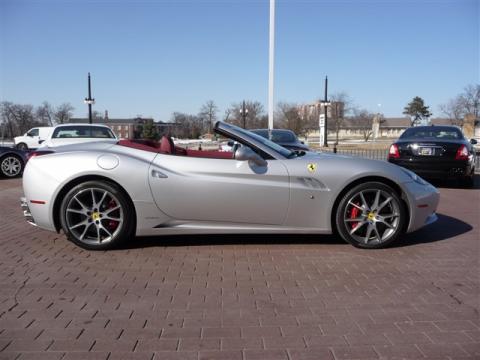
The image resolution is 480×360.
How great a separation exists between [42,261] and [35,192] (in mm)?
756

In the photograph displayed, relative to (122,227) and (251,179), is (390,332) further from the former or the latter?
(122,227)

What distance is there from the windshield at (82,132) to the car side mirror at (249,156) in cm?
950

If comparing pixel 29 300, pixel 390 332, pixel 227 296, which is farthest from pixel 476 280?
pixel 29 300

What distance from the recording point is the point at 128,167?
14.2 ft

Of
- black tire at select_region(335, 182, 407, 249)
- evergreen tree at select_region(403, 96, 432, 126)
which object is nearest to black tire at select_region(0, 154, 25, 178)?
black tire at select_region(335, 182, 407, 249)

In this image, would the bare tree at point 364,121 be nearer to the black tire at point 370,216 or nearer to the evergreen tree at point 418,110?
the evergreen tree at point 418,110

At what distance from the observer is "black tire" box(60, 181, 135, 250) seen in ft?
14.2

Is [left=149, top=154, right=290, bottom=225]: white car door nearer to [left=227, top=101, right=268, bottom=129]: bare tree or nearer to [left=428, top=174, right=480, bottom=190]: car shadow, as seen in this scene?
[left=428, top=174, right=480, bottom=190]: car shadow

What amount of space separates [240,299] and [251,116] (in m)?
55.7

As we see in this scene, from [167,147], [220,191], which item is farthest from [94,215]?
[220,191]

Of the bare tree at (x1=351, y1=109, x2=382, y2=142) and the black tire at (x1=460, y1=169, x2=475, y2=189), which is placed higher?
the bare tree at (x1=351, y1=109, x2=382, y2=142)

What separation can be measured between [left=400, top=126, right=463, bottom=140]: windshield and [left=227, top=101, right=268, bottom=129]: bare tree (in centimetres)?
4449

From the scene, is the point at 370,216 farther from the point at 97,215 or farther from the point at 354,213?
the point at 97,215

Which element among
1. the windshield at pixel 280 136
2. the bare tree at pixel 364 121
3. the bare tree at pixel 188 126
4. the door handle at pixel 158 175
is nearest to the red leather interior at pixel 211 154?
the door handle at pixel 158 175
